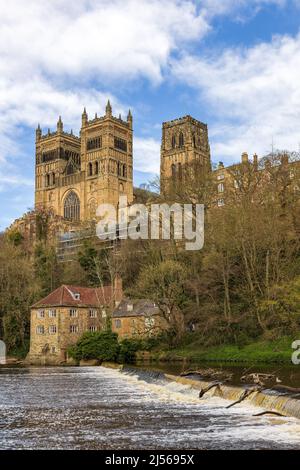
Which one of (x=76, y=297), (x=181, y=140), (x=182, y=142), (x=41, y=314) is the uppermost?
(x=181, y=140)

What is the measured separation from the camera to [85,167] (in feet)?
468

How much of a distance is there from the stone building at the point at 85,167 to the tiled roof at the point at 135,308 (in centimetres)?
6746

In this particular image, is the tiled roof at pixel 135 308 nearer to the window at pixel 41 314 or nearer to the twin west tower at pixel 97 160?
the window at pixel 41 314

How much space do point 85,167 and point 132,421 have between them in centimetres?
12502

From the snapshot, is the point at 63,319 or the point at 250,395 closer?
the point at 250,395

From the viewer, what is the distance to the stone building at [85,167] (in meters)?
137

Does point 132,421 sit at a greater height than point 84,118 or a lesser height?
lesser

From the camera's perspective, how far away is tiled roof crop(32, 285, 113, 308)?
62594 millimetres

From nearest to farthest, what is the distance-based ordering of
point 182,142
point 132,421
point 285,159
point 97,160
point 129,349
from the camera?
1. point 132,421
2. point 129,349
3. point 285,159
4. point 182,142
5. point 97,160

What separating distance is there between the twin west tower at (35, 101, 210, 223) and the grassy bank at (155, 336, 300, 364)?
3097 inches

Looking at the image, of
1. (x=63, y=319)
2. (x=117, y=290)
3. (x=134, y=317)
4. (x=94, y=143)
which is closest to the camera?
(x=63, y=319)

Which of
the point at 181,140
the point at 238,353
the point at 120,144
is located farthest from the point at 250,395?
the point at 120,144

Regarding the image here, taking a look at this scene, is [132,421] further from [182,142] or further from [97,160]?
[97,160]
